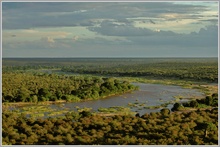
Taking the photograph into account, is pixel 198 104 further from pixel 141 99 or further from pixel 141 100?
pixel 141 99

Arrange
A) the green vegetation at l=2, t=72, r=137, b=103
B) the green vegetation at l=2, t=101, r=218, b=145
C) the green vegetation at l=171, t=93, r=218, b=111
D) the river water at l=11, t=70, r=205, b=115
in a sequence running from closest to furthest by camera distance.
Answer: the green vegetation at l=2, t=101, r=218, b=145
the green vegetation at l=171, t=93, r=218, b=111
the river water at l=11, t=70, r=205, b=115
the green vegetation at l=2, t=72, r=137, b=103

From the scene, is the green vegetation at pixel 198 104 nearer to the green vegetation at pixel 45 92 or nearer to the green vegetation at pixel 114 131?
the green vegetation at pixel 114 131

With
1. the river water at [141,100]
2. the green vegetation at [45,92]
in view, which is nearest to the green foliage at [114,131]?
the river water at [141,100]

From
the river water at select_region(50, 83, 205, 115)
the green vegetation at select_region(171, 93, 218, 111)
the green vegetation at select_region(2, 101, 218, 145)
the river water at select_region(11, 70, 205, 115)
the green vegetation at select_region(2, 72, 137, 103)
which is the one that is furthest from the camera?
the green vegetation at select_region(2, 72, 137, 103)

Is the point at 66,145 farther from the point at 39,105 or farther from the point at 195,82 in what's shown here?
the point at 195,82

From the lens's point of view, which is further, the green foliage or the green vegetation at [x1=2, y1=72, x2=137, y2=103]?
the green vegetation at [x1=2, y1=72, x2=137, y2=103]

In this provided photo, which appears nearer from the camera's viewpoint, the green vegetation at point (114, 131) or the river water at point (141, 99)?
the green vegetation at point (114, 131)

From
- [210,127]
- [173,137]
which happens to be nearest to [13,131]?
[173,137]

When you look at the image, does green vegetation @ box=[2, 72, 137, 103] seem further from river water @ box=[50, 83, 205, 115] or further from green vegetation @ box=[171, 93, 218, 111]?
green vegetation @ box=[171, 93, 218, 111]

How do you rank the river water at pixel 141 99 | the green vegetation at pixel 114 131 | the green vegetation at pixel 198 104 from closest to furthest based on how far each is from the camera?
the green vegetation at pixel 114 131 → the green vegetation at pixel 198 104 → the river water at pixel 141 99

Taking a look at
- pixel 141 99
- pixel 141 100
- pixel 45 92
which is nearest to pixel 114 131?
pixel 45 92

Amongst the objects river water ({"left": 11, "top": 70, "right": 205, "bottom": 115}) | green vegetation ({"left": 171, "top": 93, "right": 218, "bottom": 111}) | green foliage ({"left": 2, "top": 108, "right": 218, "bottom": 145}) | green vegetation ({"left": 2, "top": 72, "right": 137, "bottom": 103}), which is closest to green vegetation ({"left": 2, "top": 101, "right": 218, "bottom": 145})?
green foliage ({"left": 2, "top": 108, "right": 218, "bottom": 145})
